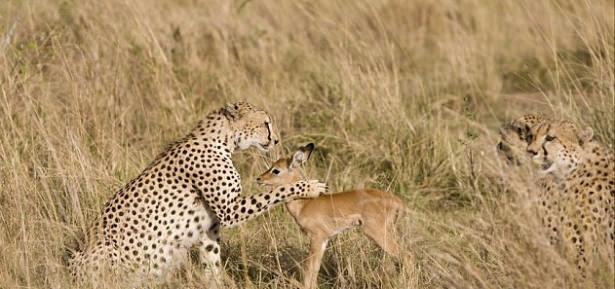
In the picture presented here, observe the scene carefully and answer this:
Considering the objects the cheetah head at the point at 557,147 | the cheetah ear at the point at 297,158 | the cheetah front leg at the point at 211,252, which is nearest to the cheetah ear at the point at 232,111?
the cheetah ear at the point at 297,158

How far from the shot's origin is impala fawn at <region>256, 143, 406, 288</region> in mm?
5965

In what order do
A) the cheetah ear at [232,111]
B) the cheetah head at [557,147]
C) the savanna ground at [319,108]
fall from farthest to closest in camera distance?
the cheetah ear at [232,111]
the savanna ground at [319,108]
the cheetah head at [557,147]

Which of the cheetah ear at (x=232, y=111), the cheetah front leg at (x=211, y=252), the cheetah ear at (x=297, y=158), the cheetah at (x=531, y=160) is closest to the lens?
the cheetah at (x=531, y=160)

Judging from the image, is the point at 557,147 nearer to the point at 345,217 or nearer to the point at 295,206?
the point at 345,217

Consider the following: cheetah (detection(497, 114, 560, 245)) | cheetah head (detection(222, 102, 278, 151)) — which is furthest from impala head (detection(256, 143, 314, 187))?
cheetah (detection(497, 114, 560, 245))

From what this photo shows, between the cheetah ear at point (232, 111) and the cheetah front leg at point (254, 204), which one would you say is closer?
the cheetah front leg at point (254, 204)

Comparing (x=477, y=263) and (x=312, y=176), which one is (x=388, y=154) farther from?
(x=477, y=263)

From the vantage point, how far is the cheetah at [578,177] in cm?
489

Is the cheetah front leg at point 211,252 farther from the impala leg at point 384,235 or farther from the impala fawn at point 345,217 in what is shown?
the impala leg at point 384,235

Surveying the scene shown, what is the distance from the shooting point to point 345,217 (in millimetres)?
6055

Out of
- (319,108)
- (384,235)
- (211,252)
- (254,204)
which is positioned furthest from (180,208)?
(319,108)

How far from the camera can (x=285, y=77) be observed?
352 inches

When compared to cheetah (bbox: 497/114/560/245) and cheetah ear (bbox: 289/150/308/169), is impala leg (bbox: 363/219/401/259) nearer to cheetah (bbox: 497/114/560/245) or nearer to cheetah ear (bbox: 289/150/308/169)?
cheetah ear (bbox: 289/150/308/169)

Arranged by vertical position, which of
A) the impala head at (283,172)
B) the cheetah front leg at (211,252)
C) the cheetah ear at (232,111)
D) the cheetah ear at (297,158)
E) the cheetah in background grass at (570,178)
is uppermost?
the cheetah ear at (232,111)
